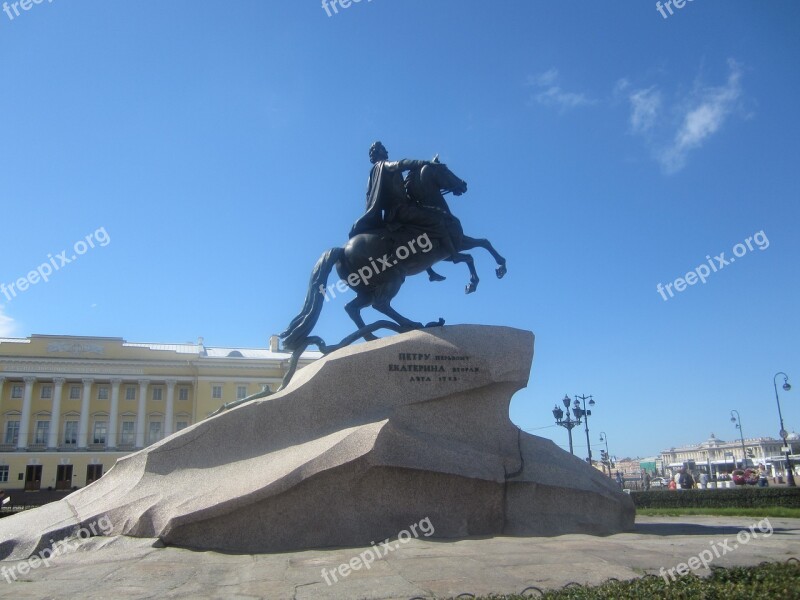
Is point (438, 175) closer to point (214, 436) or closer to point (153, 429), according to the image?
point (214, 436)

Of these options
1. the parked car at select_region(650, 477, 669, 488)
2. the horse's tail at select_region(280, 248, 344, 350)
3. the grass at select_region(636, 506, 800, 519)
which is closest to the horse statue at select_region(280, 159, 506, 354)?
the horse's tail at select_region(280, 248, 344, 350)

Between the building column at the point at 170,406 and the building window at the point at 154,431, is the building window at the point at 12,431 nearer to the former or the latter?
the building window at the point at 154,431

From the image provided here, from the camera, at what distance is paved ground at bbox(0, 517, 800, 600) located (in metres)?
4.75

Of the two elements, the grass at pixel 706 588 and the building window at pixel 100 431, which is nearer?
the grass at pixel 706 588

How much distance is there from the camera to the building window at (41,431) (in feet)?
190

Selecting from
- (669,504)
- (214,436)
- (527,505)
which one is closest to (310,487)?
(214,436)

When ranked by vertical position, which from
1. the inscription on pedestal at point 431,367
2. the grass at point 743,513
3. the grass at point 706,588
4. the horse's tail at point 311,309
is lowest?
the grass at point 743,513

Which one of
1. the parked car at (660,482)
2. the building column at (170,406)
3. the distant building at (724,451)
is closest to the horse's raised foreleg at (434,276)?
the parked car at (660,482)

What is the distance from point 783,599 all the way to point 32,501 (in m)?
33.7

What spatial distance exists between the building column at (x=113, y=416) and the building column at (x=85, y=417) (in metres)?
1.81

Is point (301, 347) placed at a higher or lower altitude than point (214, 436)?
higher

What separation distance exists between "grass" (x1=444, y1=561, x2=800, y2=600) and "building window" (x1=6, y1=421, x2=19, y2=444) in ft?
210

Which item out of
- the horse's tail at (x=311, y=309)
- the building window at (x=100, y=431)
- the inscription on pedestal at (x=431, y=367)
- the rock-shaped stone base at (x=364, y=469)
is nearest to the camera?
the rock-shaped stone base at (x=364, y=469)

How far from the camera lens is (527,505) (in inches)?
316
